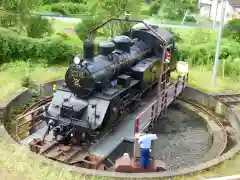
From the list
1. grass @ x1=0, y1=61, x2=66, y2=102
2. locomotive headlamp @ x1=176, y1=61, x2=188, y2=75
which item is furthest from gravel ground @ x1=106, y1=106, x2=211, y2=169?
grass @ x1=0, y1=61, x2=66, y2=102

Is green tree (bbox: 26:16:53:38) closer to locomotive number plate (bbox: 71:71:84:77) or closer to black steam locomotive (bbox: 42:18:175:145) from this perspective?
black steam locomotive (bbox: 42:18:175:145)

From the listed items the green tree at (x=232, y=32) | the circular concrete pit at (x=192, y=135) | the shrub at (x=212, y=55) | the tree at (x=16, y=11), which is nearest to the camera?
the circular concrete pit at (x=192, y=135)

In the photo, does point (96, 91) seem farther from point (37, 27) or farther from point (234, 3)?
point (234, 3)

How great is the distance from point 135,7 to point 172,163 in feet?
41.3

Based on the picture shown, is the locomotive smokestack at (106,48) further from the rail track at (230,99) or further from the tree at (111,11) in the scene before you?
the tree at (111,11)

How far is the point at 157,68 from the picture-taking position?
13.4 m

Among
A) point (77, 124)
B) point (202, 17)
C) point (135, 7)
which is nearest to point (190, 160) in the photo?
point (77, 124)

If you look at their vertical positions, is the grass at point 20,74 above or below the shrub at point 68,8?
below

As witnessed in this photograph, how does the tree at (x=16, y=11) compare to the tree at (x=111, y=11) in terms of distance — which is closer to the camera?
the tree at (x=16, y=11)

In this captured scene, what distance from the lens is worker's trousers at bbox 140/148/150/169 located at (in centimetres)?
841

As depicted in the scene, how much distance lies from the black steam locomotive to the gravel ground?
4.52 ft

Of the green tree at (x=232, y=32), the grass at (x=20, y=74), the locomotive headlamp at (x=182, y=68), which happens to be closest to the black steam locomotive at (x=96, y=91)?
the locomotive headlamp at (x=182, y=68)

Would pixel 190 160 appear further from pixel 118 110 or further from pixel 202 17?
pixel 202 17

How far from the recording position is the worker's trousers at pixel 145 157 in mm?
8414
